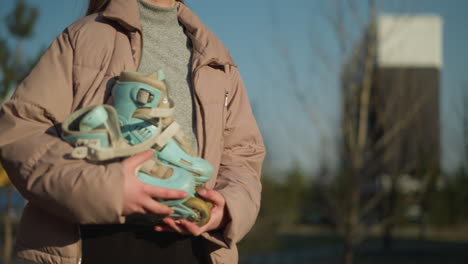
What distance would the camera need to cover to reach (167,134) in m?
1.32

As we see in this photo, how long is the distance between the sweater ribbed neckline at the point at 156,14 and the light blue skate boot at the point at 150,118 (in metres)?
0.44

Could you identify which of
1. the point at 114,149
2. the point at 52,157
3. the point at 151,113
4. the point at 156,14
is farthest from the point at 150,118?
the point at 156,14

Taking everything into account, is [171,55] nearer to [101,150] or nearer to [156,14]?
[156,14]

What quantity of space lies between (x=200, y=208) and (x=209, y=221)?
8cm

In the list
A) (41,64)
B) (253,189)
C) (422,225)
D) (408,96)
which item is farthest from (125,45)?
(422,225)

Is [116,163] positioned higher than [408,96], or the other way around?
[116,163]

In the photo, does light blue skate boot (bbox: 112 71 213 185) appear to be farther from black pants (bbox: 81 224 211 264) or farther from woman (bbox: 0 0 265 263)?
black pants (bbox: 81 224 211 264)

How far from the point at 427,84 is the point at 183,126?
6.88 metres

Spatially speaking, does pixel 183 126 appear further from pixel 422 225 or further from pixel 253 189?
pixel 422 225

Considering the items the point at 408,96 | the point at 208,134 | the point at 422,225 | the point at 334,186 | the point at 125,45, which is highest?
the point at 125,45

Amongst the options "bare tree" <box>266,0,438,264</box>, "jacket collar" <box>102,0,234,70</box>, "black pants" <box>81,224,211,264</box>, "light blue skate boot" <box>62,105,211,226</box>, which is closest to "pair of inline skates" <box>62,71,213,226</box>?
"light blue skate boot" <box>62,105,211,226</box>

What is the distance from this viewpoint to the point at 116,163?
Result: 4.02 ft

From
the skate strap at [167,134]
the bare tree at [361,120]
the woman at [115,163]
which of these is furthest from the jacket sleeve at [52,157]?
the bare tree at [361,120]

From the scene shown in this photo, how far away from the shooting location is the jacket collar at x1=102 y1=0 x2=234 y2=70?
157cm
